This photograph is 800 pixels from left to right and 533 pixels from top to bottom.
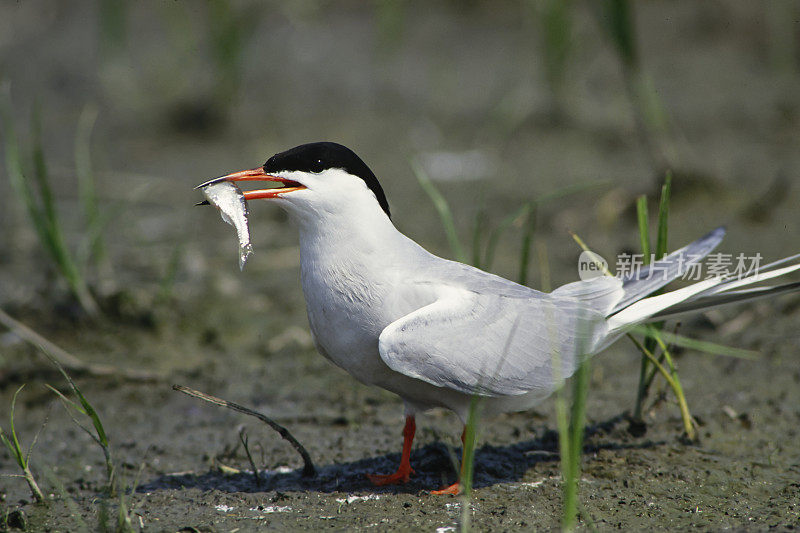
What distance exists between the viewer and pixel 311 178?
2928 mm

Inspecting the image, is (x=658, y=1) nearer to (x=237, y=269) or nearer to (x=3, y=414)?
(x=237, y=269)

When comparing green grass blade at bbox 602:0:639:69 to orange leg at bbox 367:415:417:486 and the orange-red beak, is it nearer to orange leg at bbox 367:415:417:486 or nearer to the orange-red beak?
A: the orange-red beak

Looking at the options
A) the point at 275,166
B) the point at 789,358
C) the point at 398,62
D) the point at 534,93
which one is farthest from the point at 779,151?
the point at 275,166

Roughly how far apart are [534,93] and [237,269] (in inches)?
139

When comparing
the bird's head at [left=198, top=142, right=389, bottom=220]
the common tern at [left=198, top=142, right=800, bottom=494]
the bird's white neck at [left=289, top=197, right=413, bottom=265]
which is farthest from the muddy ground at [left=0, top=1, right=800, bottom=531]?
Result: the bird's head at [left=198, top=142, right=389, bottom=220]

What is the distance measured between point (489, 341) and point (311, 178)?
79 centimetres

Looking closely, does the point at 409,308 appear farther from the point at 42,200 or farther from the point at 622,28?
the point at 622,28

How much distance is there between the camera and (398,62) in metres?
8.63

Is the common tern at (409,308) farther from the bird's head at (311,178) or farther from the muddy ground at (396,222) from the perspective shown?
the muddy ground at (396,222)

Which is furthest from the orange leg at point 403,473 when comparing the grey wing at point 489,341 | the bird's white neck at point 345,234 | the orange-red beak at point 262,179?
the orange-red beak at point 262,179

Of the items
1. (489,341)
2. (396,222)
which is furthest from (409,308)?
(396,222)

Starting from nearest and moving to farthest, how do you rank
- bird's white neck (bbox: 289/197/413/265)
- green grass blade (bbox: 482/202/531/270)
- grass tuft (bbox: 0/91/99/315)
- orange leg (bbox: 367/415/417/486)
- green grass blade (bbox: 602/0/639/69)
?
bird's white neck (bbox: 289/197/413/265), orange leg (bbox: 367/415/417/486), green grass blade (bbox: 482/202/531/270), grass tuft (bbox: 0/91/99/315), green grass blade (bbox: 602/0/639/69)

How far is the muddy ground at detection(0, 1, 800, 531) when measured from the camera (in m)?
3.17

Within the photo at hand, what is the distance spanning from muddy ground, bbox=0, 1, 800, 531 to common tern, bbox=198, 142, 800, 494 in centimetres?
40
